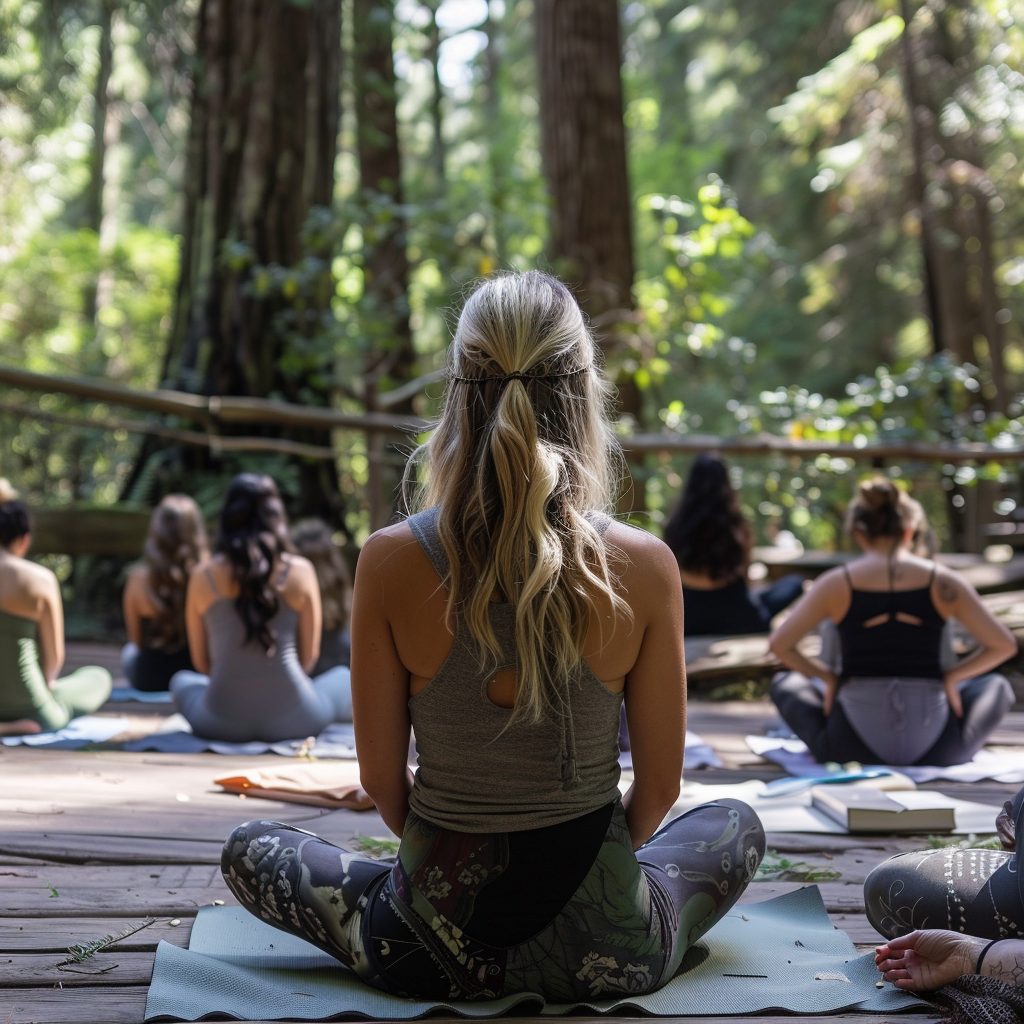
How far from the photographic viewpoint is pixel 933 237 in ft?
41.2

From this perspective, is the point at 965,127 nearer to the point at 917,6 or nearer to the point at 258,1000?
the point at 917,6

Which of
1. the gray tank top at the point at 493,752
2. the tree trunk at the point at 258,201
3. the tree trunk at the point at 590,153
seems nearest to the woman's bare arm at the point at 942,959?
the gray tank top at the point at 493,752

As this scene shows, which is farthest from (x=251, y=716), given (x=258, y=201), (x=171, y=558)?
(x=258, y=201)

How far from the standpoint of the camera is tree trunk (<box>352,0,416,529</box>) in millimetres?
8070

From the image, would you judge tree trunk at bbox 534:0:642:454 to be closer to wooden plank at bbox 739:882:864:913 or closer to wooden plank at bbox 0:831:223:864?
wooden plank at bbox 739:882:864:913

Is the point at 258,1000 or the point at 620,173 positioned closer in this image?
the point at 258,1000

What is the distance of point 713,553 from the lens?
6.12 metres

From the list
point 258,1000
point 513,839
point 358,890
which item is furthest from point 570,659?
point 258,1000

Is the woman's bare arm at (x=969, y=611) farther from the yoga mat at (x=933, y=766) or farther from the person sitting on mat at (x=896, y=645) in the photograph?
the yoga mat at (x=933, y=766)

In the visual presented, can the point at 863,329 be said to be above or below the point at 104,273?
below

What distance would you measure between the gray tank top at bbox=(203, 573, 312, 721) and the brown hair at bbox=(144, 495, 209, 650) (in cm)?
94

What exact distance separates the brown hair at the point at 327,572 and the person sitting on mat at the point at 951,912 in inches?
150

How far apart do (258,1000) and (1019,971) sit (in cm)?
151

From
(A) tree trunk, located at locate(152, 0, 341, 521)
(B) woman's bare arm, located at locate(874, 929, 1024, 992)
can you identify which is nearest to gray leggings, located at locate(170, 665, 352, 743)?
(B) woman's bare arm, located at locate(874, 929, 1024, 992)
